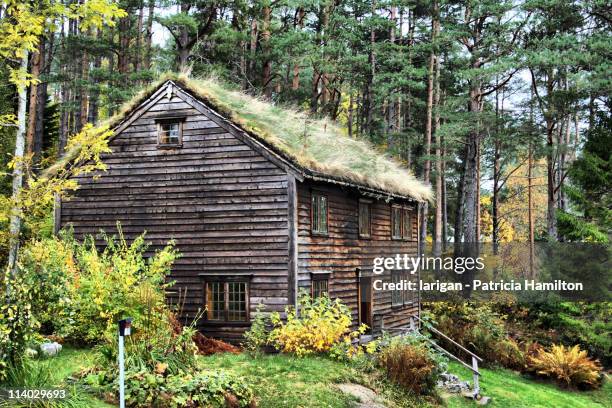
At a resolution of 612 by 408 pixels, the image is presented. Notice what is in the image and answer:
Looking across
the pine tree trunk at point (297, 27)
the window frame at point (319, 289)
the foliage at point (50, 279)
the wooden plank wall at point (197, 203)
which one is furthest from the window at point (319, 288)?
the pine tree trunk at point (297, 27)

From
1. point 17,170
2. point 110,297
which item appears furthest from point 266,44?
point 110,297

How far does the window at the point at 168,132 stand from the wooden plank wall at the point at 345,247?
4227 mm

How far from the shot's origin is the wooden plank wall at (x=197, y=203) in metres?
18.9

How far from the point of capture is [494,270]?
38.0m

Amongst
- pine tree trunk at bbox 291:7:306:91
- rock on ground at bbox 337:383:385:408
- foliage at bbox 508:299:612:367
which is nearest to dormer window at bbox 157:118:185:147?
rock on ground at bbox 337:383:385:408

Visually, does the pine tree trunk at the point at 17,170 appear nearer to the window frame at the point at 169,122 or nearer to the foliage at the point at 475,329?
the window frame at the point at 169,122

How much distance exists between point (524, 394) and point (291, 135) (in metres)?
11.6

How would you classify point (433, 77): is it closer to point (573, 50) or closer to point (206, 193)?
point (573, 50)

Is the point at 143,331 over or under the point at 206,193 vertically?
under

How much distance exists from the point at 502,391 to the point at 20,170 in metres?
16.7

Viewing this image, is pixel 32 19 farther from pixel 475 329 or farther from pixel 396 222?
pixel 475 329

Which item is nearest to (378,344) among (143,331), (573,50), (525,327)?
(143,331)

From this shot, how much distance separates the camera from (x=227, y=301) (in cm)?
1923

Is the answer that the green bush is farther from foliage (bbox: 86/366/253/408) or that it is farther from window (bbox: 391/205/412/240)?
window (bbox: 391/205/412/240)
